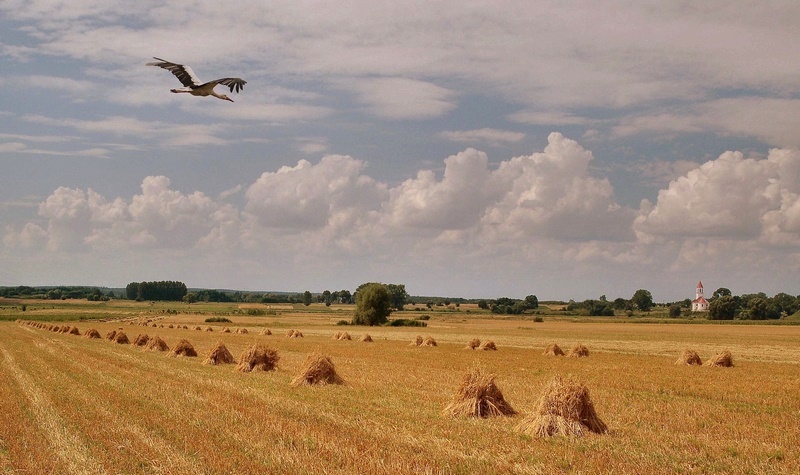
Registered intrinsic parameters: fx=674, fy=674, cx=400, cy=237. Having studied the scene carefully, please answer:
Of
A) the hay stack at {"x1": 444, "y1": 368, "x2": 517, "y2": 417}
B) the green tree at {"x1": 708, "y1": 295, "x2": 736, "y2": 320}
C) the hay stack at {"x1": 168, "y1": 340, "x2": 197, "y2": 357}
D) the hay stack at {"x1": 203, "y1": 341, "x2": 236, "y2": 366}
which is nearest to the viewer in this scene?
the hay stack at {"x1": 444, "y1": 368, "x2": 517, "y2": 417}

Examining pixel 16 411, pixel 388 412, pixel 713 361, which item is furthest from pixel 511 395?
pixel 713 361

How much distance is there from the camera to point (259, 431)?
40.4ft

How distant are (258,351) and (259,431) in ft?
38.0

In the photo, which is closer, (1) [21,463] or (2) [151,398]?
(1) [21,463]

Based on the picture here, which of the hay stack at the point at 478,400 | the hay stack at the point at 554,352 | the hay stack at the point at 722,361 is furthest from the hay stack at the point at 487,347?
the hay stack at the point at 478,400

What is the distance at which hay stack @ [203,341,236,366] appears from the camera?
26.0m

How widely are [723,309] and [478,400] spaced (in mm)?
123513

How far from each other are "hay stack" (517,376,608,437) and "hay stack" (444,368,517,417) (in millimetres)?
1620

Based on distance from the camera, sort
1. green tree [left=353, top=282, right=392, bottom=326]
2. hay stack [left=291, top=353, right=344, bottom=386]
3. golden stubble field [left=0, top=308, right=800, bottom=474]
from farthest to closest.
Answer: green tree [left=353, top=282, right=392, bottom=326] → hay stack [left=291, top=353, right=344, bottom=386] → golden stubble field [left=0, top=308, right=800, bottom=474]

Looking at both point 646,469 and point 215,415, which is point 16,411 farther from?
point 646,469

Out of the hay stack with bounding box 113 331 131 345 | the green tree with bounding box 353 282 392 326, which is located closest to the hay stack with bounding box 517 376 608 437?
the hay stack with bounding box 113 331 131 345

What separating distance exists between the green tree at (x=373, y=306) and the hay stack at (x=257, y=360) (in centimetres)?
7204

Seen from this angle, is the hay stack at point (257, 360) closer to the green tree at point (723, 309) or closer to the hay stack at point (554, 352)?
the hay stack at point (554, 352)

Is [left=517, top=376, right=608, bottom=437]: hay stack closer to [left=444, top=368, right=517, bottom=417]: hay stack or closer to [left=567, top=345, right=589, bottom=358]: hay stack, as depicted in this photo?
[left=444, top=368, right=517, bottom=417]: hay stack
